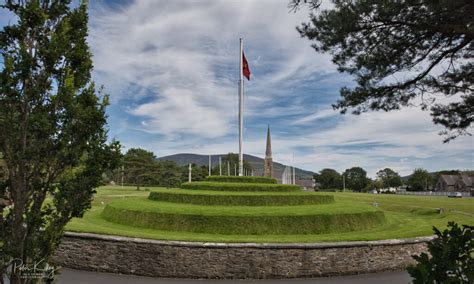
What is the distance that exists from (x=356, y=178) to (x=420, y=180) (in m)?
17.9

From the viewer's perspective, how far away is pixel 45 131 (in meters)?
5.62

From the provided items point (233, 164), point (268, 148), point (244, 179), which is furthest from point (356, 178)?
point (244, 179)

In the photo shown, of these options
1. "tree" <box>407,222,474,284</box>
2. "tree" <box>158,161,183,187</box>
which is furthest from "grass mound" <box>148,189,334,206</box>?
"tree" <box>158,161,183,187</box>

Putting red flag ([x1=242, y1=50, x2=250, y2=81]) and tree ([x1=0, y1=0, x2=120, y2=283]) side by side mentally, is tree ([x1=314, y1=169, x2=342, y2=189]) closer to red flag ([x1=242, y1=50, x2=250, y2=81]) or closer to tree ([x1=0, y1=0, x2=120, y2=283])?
red flag ([x1=242, y1=50, x2=250, y2=81])

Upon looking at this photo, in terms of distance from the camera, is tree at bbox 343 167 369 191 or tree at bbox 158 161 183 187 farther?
tree at bbox 343 167 369 191

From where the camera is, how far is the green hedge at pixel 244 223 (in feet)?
47.8

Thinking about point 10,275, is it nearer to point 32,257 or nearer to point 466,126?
point 32,257

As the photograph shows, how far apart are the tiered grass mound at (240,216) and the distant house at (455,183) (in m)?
79.1

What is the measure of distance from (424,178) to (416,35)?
334 ft

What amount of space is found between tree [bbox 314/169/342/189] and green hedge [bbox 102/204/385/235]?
91720 mm

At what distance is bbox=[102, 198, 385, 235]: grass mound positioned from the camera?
48.0ft

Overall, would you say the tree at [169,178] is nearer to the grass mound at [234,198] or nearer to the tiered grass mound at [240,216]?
the grass mound at [234,198]

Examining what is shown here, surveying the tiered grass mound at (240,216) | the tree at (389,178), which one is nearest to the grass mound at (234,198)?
the tiered grass mound at (240,216)
